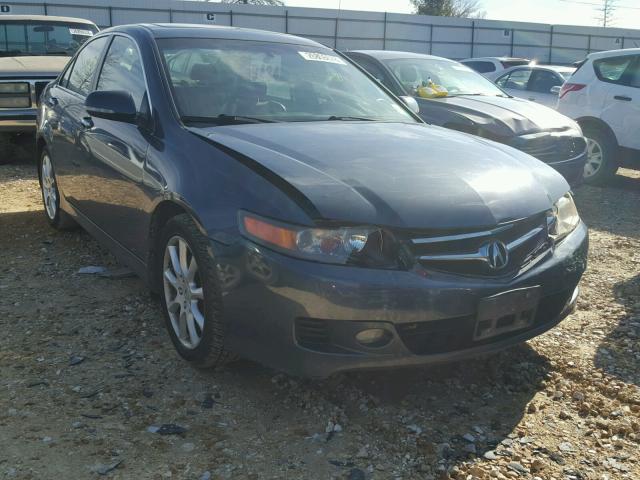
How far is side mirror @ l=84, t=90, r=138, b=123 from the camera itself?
12.3ft

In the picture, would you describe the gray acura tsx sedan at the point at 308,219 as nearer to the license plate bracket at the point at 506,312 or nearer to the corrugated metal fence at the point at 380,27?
the license plate bracket at the point at 506,312

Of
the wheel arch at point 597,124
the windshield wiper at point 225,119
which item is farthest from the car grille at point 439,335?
the wheel arch at point 597,124

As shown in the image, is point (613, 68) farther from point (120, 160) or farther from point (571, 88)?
point (120, 160)

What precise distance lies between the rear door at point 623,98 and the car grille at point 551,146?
4.38ft

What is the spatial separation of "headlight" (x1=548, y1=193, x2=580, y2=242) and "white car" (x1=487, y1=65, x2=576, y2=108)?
32.5ft

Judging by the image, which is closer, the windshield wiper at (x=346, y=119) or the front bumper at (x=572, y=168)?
the windshield wiper at (x=346, y=119)

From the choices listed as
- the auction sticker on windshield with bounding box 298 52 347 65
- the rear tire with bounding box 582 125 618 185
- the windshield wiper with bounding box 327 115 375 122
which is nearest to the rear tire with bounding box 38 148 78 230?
the auction sticker on windshield with bounding box 298 52 347 65

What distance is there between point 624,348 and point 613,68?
613 cm

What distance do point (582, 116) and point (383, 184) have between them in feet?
22.8

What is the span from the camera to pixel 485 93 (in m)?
8.38

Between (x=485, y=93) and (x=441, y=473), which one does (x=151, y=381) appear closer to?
(x=441, y=473)

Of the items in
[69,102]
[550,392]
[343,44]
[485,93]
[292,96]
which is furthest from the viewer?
[343,44]

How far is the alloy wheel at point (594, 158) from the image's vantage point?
8781mm

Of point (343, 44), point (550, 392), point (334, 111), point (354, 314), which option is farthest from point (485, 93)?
point (343, 44)
